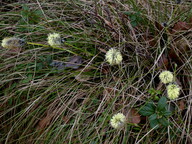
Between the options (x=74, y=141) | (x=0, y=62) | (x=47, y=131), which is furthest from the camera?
(x=0, y=62)

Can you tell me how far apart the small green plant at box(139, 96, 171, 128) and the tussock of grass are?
0.42ft

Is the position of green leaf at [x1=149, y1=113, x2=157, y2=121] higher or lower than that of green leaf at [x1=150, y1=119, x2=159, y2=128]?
higher

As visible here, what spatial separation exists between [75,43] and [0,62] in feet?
2.06

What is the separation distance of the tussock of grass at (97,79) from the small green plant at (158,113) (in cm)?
13

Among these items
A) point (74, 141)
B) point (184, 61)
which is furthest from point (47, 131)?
point (184, 61)

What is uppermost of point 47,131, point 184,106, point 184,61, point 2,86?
point 184,61

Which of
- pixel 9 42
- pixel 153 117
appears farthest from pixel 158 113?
pixel 9 42

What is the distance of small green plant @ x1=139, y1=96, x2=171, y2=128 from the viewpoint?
120 centimetres

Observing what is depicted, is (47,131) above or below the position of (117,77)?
below

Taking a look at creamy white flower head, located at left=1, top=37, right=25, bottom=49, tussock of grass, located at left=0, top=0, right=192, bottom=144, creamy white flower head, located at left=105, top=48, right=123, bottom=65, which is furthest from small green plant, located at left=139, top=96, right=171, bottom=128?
creamy white flower head, located at left=1, top=37, right=25, bottom=49

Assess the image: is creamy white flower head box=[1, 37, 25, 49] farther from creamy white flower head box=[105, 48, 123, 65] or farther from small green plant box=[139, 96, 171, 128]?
small green plant box=[139, 96, 171, 128]

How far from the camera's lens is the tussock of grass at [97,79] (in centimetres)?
141

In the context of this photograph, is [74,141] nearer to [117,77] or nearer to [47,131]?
[47,131]

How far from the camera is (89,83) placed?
5.32 feet
